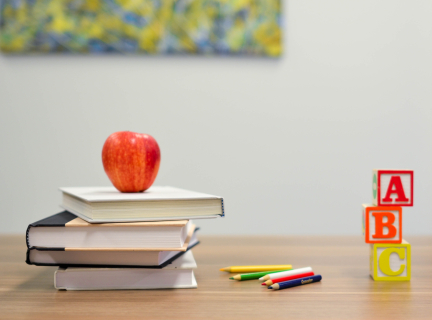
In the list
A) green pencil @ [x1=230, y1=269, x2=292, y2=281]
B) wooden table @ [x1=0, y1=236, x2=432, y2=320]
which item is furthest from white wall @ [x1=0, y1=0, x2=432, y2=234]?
green pencil @ [x1=230, y1=269, x2=292, y2=281]

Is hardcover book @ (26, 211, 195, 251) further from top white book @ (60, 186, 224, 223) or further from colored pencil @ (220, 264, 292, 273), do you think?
colored pencil @ (220, 264, 292, 273)

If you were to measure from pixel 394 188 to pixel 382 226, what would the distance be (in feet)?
0.21

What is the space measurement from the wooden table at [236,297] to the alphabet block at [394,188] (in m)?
0.12

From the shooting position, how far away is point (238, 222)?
1.76 metres

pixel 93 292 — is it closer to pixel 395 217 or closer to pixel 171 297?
pixel 171 297

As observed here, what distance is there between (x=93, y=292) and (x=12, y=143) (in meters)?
1.41

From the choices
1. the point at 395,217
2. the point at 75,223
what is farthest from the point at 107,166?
the point at 395,217

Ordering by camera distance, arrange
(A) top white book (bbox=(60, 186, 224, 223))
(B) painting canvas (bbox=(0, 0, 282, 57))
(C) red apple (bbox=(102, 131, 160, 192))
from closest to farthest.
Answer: (A) top white book (bbox=(60, 186, 224, 223)) → (C) red apple (bbox=(102, 131, 160, 192)) → (B) painting canvas (bbox=(0, 0, 282, 57))

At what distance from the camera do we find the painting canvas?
168cm

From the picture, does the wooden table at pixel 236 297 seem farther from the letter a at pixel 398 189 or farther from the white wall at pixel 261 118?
the white wall at pixel 261 118

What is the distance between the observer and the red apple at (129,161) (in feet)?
2.33

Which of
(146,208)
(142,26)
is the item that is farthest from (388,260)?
(142,26)

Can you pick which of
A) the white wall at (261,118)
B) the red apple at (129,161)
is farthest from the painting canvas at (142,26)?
the red apple at (129,161)

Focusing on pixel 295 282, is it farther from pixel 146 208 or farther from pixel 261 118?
pixel 261 118
